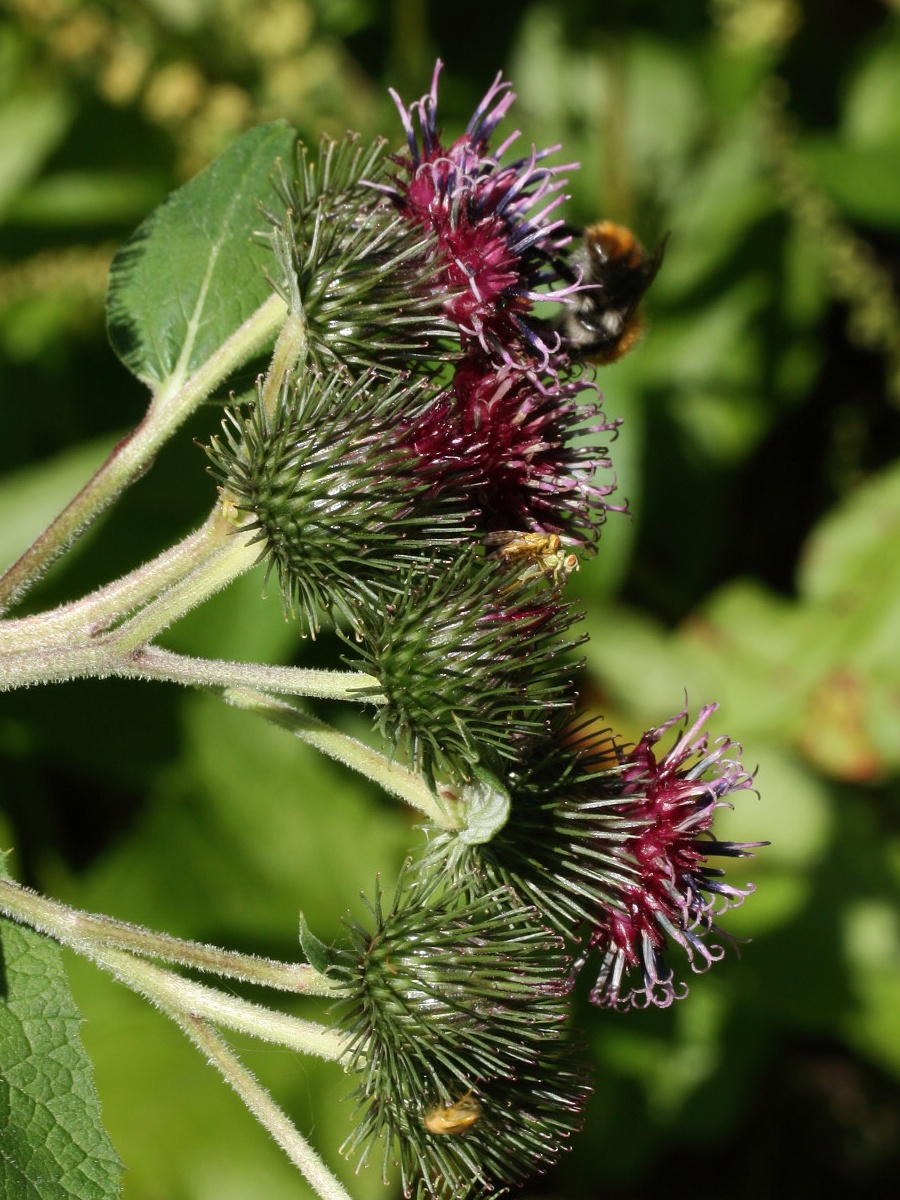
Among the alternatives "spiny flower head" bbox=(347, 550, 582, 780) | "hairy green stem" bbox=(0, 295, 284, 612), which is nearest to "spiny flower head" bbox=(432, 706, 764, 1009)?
"spiny flower head" bbox=(347, 550, 582, 780)

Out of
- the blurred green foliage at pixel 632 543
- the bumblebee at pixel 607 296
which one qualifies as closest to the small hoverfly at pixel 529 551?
the bumblebee at pixel 607 296

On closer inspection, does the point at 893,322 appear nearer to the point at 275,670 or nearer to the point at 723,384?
the point at 723,384

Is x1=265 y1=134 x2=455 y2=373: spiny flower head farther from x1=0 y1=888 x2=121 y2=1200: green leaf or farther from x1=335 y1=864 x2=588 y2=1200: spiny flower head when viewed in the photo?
x1=0 y1=888 x2=121 y2=1200: green leaf

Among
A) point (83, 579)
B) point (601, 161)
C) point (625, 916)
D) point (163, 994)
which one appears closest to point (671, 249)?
point (601, 161)

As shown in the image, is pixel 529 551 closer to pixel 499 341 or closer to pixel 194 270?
pixel 499 341

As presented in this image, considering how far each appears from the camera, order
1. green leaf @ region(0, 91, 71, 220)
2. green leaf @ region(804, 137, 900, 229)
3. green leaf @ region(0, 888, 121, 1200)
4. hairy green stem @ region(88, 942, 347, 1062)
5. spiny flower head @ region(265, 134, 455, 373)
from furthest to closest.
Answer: green leaf @ region(804, 137, 900, 229)
green leaf @ region(0, 91, 71, 220)
spiny flower head @ region(265, 134, 455, 373)
hairy green stem @ region(88, 942, 347, 1062)
green leaf @ region(0, 888, 121, 1200)

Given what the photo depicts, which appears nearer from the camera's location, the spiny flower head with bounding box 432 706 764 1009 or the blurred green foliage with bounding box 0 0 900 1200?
the spiny flower head with bounding box 432 706 764 1009
